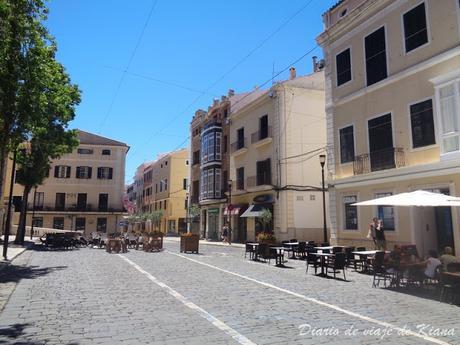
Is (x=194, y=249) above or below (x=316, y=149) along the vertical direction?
below

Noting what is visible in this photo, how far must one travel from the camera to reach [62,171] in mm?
54500

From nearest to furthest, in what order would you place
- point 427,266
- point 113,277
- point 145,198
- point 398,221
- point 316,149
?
point 427,266
point 113,277
point 398,221
point 316,149
point 145,198

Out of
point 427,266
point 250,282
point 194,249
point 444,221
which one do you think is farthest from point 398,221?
point 194,249

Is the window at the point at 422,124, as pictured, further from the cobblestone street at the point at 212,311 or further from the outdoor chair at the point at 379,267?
the cobblestone street at the point at 212,311

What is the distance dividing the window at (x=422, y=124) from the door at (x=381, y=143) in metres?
1.19

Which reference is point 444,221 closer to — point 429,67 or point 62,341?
point 429,67

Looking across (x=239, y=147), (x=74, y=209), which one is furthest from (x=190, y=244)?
(x=74, y=209)

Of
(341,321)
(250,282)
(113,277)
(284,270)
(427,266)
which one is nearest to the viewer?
(341,321)

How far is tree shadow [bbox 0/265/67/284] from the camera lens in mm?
11552

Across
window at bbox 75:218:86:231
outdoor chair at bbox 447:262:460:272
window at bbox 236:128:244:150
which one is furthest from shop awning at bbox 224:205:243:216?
outdoor chair at bbox 447:262:460:272

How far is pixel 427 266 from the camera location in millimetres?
9867

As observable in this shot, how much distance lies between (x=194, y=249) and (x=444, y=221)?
1253 cm

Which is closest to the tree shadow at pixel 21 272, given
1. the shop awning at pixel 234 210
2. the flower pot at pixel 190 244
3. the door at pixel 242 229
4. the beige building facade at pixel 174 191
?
the flower pot at pixel 190 244

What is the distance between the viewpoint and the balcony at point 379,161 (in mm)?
16812
